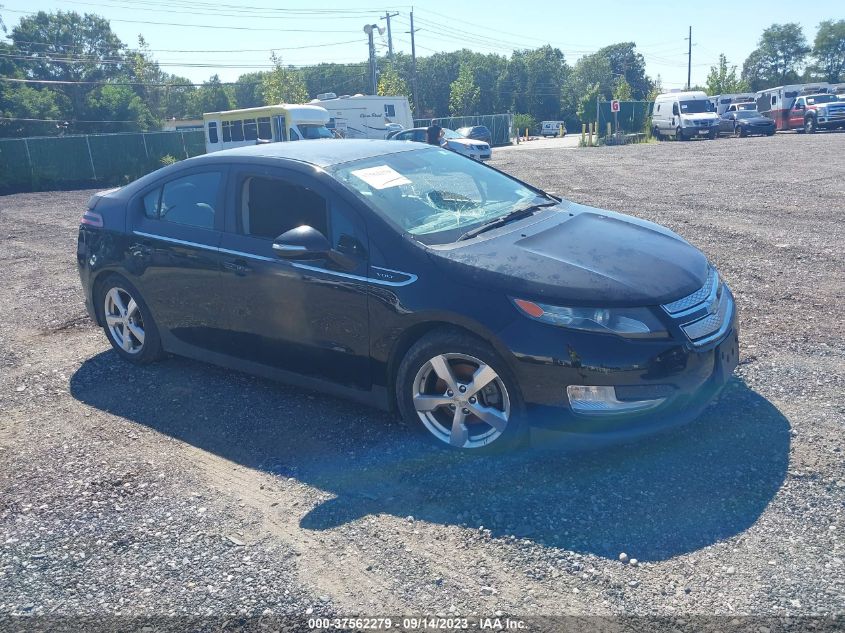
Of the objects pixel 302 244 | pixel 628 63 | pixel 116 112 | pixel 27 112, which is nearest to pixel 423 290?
pixel 302 244

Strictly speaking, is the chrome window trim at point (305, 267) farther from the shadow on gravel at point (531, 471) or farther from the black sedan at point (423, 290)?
the shadow on gravel at point (531, 471)

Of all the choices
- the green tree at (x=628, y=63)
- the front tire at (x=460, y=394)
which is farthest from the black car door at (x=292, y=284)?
the green tree at (x=628, y=63)

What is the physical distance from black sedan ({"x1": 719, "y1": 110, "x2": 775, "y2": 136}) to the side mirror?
119 ft

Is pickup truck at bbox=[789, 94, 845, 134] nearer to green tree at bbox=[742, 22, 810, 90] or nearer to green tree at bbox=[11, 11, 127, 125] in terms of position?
green tree at bbox=[11, 11, 127, 125]

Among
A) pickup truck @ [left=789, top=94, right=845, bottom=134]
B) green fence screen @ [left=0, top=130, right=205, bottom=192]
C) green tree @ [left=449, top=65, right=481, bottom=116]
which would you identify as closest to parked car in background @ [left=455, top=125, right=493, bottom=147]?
green fence screen @ [left=0, top=130, right=205, bottom=192]

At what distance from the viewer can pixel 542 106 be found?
114 m

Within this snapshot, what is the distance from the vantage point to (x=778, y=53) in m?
123

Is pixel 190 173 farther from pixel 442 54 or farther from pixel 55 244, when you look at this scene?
pixel 442 54

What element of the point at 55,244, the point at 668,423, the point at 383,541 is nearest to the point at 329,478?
the point at 383,541

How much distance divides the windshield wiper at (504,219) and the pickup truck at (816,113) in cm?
3466

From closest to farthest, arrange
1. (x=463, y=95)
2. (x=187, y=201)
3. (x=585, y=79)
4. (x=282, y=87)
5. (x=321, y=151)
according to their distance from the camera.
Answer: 1. (x=321, y=151)
2. (x=187, y=201)
3. (x=282, y=87)
4. (x=463, y=95)
5. (x=585, y=79)

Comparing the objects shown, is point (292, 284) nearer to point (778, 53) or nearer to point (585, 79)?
point (585, 79)

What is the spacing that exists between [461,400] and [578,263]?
0.94m

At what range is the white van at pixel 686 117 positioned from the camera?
114ft
